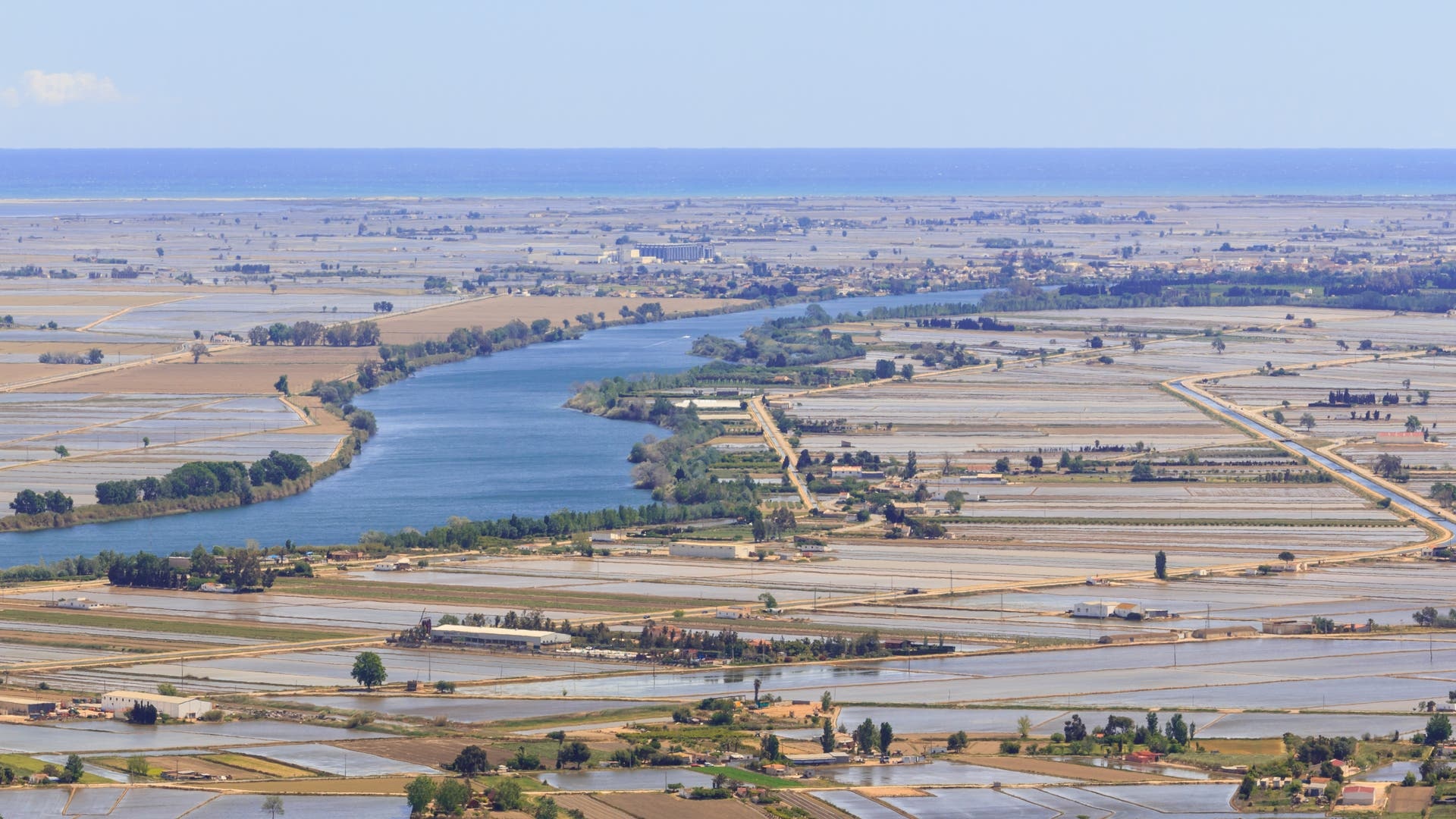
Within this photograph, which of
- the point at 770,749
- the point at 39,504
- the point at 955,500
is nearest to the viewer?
the point at 770,749

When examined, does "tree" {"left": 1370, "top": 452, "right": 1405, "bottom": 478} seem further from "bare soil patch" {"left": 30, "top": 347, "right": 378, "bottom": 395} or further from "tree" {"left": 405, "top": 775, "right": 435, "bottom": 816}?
"tree" {"left": 405, "top": 775, "right": 435, "bottom": 816}

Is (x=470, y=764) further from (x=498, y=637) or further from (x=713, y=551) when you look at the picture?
(x=713, y=551)

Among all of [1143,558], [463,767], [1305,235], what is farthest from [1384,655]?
[1305,235]

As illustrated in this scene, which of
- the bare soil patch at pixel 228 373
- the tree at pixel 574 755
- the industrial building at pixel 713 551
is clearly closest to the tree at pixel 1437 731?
the tree at pixel 574 755

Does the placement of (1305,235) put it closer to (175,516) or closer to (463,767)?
(175,516)

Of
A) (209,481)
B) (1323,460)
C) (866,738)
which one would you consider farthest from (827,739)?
(1323,460)

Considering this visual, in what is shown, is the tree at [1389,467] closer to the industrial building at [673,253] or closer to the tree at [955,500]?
the tree at [955,500]

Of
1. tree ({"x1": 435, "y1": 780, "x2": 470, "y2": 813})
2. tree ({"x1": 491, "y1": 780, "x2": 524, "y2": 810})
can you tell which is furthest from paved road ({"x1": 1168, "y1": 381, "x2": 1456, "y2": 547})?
tree ({"x1": 435, "y1": 780, "x2": 470, "y2": 813})
